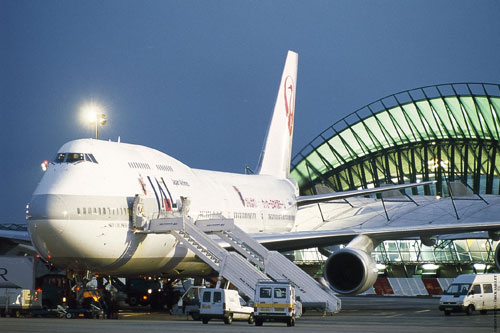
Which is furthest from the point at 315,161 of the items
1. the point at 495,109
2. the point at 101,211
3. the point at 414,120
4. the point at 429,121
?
the point at 101,211

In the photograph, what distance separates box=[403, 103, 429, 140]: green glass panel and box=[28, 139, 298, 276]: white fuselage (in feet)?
111

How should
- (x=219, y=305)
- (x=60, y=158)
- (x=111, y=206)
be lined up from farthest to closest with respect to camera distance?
(x=60, y=158), (x=111, y=206), (x=219, y=305)

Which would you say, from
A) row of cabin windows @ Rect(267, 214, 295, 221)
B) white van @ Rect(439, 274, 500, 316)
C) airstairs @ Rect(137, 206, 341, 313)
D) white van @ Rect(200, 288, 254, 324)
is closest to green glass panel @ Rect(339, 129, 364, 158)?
row of cabin windows @ Rect(267, 214, 295, 221)

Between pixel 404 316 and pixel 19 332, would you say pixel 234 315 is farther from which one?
pixel 19 332

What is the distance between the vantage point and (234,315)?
24.0 meters

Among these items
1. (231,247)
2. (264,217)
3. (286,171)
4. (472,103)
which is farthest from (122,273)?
(472,103)

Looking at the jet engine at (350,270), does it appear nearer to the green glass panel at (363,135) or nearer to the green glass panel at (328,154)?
the green glass panel at (363,135)

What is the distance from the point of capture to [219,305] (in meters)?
23.2

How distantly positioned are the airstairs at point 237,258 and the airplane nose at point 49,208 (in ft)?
9.62

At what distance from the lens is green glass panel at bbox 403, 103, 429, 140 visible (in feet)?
198

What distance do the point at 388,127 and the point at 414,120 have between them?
2366 millimetres

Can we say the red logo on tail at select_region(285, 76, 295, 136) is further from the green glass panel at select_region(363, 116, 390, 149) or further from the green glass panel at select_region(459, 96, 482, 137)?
the green glass panel at select_region(363, 116, 390, 149)

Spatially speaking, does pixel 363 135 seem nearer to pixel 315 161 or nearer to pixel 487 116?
pixel 315 161

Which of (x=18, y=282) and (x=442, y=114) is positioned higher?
(x=442, y=114)
